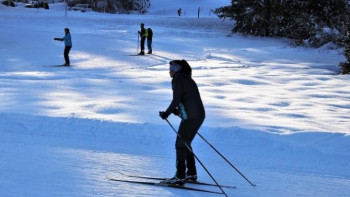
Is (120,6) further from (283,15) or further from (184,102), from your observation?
(184,102)

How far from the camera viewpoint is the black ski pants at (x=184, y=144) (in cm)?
603

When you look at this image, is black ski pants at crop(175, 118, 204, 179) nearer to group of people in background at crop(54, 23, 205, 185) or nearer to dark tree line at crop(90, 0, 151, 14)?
group of people in background at crop(54, 23, 205, 185)

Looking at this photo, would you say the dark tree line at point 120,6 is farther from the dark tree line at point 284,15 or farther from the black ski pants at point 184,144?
the black ski pants at point 184,144

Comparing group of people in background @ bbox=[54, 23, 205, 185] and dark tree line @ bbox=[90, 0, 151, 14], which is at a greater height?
dark tree line @ bbox=[90, 0, 151, 14]

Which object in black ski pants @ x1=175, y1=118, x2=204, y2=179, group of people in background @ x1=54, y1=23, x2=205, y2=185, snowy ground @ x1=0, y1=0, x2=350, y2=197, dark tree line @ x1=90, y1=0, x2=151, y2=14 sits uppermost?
dark tree line @ x1=90, y1=0, x2=151, y2=14

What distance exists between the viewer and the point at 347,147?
8148mm

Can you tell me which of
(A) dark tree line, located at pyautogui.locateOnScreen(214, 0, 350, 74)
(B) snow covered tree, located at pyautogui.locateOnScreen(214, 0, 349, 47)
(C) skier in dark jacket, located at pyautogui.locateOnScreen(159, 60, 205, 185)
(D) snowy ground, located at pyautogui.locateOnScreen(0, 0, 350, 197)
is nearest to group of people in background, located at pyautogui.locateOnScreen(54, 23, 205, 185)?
(C) skier in dark jacket, located at pyautogui.locateOnScreen(159, 60, 205, 185)

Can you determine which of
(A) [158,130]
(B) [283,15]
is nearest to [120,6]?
(B) [283,15]

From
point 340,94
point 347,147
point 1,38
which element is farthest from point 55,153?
point 1,38

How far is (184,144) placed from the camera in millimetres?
6102

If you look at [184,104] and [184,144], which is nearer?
[184,104]

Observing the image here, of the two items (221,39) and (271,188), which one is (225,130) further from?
(221,39)

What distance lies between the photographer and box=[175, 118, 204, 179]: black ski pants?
19.8 feet

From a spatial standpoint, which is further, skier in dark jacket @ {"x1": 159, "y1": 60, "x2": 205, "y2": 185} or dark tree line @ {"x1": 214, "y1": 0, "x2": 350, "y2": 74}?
dark tree line @ {"x1": 214, "y1": 0, "x2": 350, "y2": 74}
